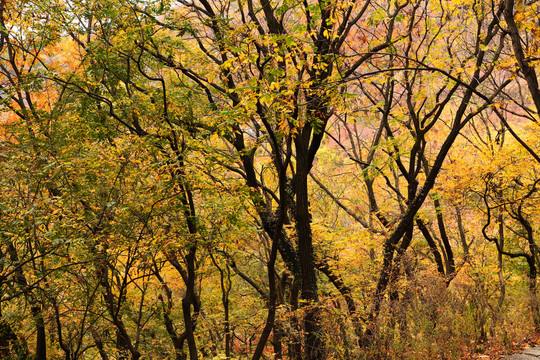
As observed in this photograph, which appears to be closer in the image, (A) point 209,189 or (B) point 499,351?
(A) point 209,189

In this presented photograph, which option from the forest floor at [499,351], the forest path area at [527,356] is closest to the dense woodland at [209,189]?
the forest floor at [499,351]

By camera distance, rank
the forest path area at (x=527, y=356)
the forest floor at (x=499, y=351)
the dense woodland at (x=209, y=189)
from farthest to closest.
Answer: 1. the forest floor at (x=499, y=351)
2. the forest path area at (x=527, y=356)
3. the dense woodland at (x=209, y=189)

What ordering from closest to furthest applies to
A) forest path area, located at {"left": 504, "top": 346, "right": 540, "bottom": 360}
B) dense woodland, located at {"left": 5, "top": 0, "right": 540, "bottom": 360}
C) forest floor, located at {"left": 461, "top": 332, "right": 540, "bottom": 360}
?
dense woodland, located at {"left": 5, "top": 0, "right": 540, "bottom": 360}, forest path area, located at {"left": 504, "top": 346, "right": 540, "bottom": 360}, forest floor, located at {"left": 461, "top": 332, "right": 540, "bottom": 360}

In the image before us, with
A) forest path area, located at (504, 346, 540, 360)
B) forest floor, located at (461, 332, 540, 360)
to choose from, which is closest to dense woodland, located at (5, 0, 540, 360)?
forest floor, located at (461, 332, 540, 360)

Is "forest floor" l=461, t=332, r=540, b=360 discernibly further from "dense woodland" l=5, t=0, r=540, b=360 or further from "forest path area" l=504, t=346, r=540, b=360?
"forest path area" l=504, t=346, r=540, b=360

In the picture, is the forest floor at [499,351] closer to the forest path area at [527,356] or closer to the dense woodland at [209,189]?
the dense woodland at [209,189]

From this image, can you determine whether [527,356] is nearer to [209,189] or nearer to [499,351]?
[499,351]

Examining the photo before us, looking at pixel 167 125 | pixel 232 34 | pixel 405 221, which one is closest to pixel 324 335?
pixel 405 221

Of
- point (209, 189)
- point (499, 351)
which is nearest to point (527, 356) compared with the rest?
point (499, 351)

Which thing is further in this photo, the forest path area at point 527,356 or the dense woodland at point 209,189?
the forest path area at point 527,356

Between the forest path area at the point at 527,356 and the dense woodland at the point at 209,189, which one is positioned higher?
the dense woodland at the point at 209,189

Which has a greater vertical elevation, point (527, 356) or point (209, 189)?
point (209, 189)

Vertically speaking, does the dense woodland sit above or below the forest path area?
above

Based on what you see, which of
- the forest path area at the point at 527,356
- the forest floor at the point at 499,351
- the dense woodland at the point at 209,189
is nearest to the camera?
the dense woodland at the point at 209,189
